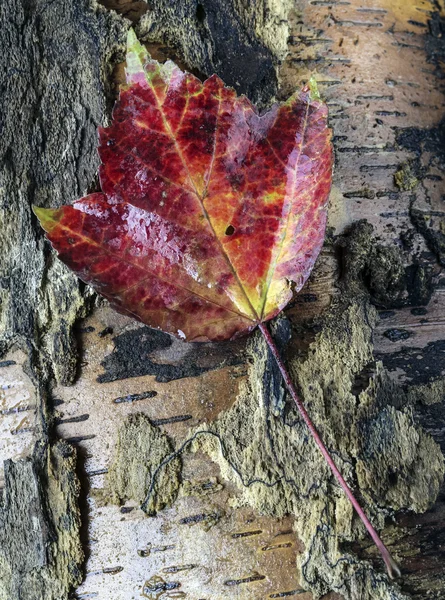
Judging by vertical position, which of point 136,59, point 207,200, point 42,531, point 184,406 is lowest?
point 42,531

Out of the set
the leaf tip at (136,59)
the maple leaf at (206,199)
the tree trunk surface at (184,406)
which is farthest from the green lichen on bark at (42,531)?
the leaf tip at (136,59)

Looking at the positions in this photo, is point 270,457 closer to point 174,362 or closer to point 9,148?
point 174,362

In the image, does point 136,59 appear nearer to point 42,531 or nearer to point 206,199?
point 206,199

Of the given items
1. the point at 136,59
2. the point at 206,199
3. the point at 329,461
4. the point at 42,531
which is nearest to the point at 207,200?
the point at 206,199

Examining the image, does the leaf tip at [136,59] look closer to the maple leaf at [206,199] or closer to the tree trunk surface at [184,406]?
the maple leaf at [206,199]

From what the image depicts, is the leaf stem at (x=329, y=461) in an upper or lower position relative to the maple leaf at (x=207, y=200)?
lower

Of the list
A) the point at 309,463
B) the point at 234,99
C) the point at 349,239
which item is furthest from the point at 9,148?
the point at 309,463

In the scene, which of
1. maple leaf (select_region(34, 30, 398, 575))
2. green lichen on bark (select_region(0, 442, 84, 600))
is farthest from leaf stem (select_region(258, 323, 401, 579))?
green lichen on bark (select_region(0, 442, 84, 600))
